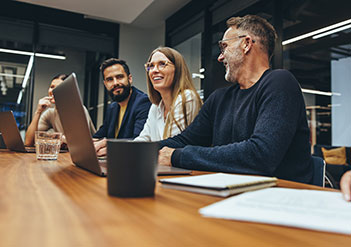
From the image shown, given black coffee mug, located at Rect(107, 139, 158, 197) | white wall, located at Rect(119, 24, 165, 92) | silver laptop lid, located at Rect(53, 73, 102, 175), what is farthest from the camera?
white wall, located at Rect(119, 24, 165, 92)

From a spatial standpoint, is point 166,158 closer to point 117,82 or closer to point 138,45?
point 117,82

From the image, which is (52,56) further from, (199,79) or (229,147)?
(229,147)

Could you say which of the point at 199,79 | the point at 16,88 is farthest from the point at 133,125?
the point at 16,88

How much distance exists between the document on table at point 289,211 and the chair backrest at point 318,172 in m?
0.66

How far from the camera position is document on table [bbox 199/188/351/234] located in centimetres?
35

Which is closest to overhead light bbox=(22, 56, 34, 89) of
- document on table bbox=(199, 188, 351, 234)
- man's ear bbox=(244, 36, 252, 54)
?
man's ear bbox=(244, 36, 252, 54)

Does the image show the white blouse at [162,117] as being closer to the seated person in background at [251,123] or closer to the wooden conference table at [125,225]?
the seated person in background at [251,123]

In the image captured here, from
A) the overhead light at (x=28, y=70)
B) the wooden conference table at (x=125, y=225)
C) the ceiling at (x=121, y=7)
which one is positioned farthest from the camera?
the overhead light at (x=28, y=70)

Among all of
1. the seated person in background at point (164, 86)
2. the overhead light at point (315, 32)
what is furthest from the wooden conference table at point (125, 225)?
the overhead light at point (315, 32)

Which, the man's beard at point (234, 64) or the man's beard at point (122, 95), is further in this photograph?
the man's beard at point (122, 95)

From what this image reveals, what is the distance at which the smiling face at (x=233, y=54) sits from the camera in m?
1.50

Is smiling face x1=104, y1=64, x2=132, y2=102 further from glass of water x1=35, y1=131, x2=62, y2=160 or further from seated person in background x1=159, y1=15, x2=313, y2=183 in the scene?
glass of water x1=35, y1=131, x2=62, y2=160

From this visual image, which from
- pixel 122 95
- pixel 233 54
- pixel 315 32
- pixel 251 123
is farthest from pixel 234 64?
pixel 315 32

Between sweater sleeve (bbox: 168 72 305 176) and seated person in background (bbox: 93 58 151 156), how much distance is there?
1486 mm
